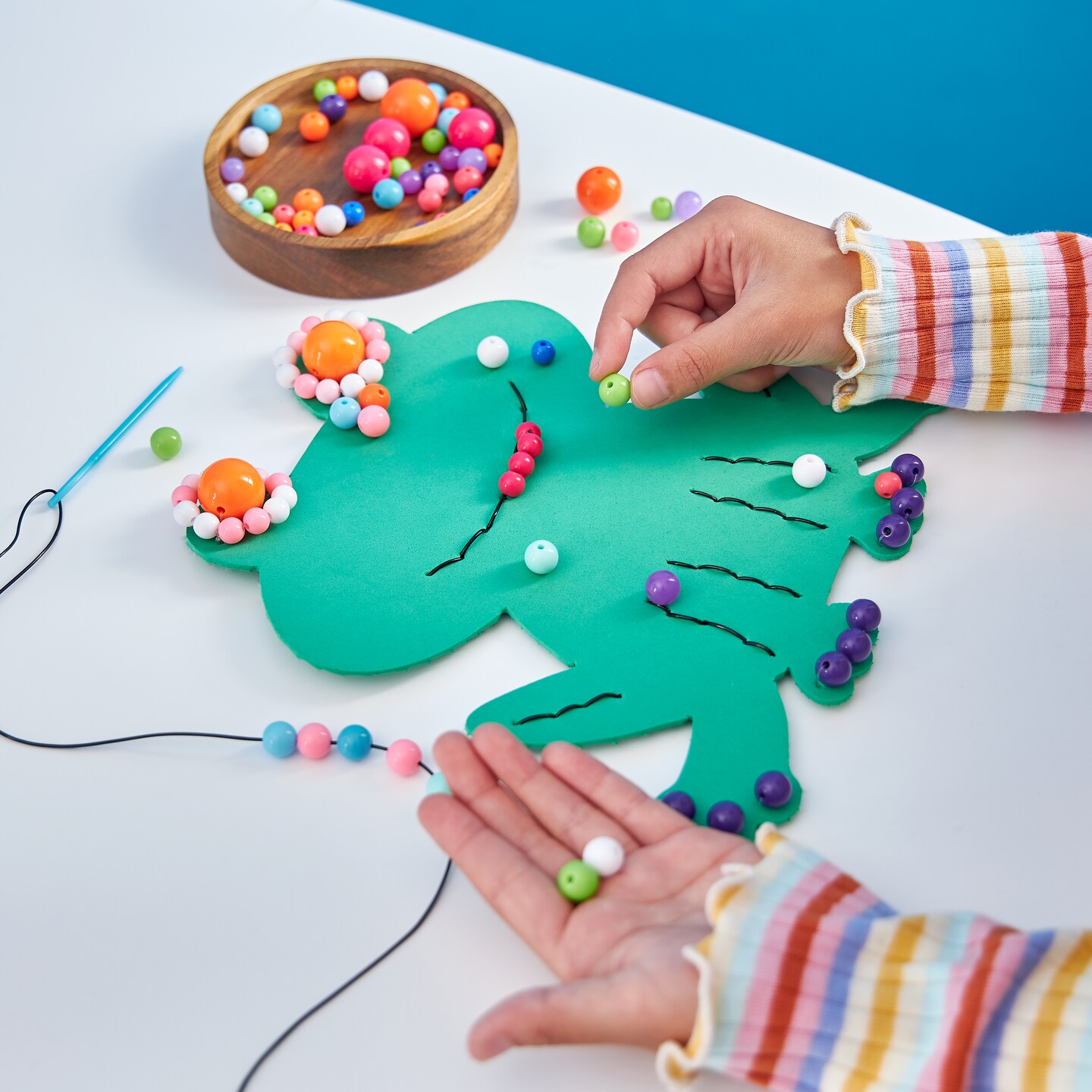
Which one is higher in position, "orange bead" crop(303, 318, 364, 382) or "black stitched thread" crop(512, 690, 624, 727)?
"orange bead" crop(303, 318, 364, 382)

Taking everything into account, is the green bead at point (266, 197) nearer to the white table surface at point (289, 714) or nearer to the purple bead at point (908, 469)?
the white table surface at point (289, 714)

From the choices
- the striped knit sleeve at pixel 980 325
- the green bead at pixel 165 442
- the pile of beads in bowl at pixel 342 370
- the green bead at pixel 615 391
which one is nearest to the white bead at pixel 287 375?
the pile of beads in bowl at pixel 342 370

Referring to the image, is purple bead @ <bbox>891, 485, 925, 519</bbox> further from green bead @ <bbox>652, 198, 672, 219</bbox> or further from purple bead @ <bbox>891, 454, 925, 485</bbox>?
green bead @ <bbox>652, 198, 672, 219</bbox>

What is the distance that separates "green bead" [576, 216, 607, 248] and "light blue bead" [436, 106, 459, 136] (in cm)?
21

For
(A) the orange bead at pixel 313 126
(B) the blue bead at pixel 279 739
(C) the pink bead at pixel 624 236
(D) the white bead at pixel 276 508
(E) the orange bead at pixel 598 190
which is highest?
(E) the orange bead at pixel 598 190

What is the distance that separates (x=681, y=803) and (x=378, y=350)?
0.61 meters

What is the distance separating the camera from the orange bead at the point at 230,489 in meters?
1.06

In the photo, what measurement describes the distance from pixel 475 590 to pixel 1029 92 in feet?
7.30

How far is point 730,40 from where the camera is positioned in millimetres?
2676

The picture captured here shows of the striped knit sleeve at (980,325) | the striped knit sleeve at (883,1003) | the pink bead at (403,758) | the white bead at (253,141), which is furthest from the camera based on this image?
the white bead at (253,141)

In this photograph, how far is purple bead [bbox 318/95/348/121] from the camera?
1.41 metres

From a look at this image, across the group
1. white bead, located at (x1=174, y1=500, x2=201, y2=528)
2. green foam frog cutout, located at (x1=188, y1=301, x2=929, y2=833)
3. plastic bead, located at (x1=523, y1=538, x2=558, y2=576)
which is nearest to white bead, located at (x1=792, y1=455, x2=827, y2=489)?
green foam frog cutout, located at (x1=188, y1=301, x2=929, y2=833)

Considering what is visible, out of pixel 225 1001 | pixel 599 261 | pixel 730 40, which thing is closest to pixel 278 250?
pixel 599 261

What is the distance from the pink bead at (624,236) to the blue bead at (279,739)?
28.1 inches
